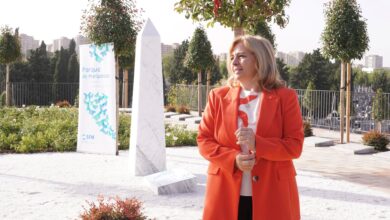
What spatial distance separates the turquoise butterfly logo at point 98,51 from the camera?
9.55 metres

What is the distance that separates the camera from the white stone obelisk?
7.93 meters

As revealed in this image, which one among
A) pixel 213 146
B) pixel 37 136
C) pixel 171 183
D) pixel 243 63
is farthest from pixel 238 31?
pixel 37 136

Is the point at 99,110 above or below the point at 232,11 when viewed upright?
below

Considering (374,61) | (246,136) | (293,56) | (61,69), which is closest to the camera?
(246,136)

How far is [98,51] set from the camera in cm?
962

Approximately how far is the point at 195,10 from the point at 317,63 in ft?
82.8

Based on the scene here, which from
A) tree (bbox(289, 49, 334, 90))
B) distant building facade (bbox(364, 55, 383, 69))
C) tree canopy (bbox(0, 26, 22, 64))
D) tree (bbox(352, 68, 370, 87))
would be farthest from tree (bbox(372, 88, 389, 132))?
distant building facade (bbox(364, 55, 383, 69))

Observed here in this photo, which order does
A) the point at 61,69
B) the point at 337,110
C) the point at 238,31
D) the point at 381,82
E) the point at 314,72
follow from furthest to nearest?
the point at 381,82, the point at 61,69, the point at 314,72, the point at 337,110, the point at 238,31

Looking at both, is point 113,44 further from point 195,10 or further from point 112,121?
point 195,10

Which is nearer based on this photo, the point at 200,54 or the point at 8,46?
the point at 200,54

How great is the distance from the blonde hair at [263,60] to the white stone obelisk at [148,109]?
5.29 m

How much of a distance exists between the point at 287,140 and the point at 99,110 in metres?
7.48

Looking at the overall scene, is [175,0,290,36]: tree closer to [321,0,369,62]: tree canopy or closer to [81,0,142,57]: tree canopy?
[81,0,142,57]: tree canopy

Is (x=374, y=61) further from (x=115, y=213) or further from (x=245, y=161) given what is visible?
(x=245, y=161)
